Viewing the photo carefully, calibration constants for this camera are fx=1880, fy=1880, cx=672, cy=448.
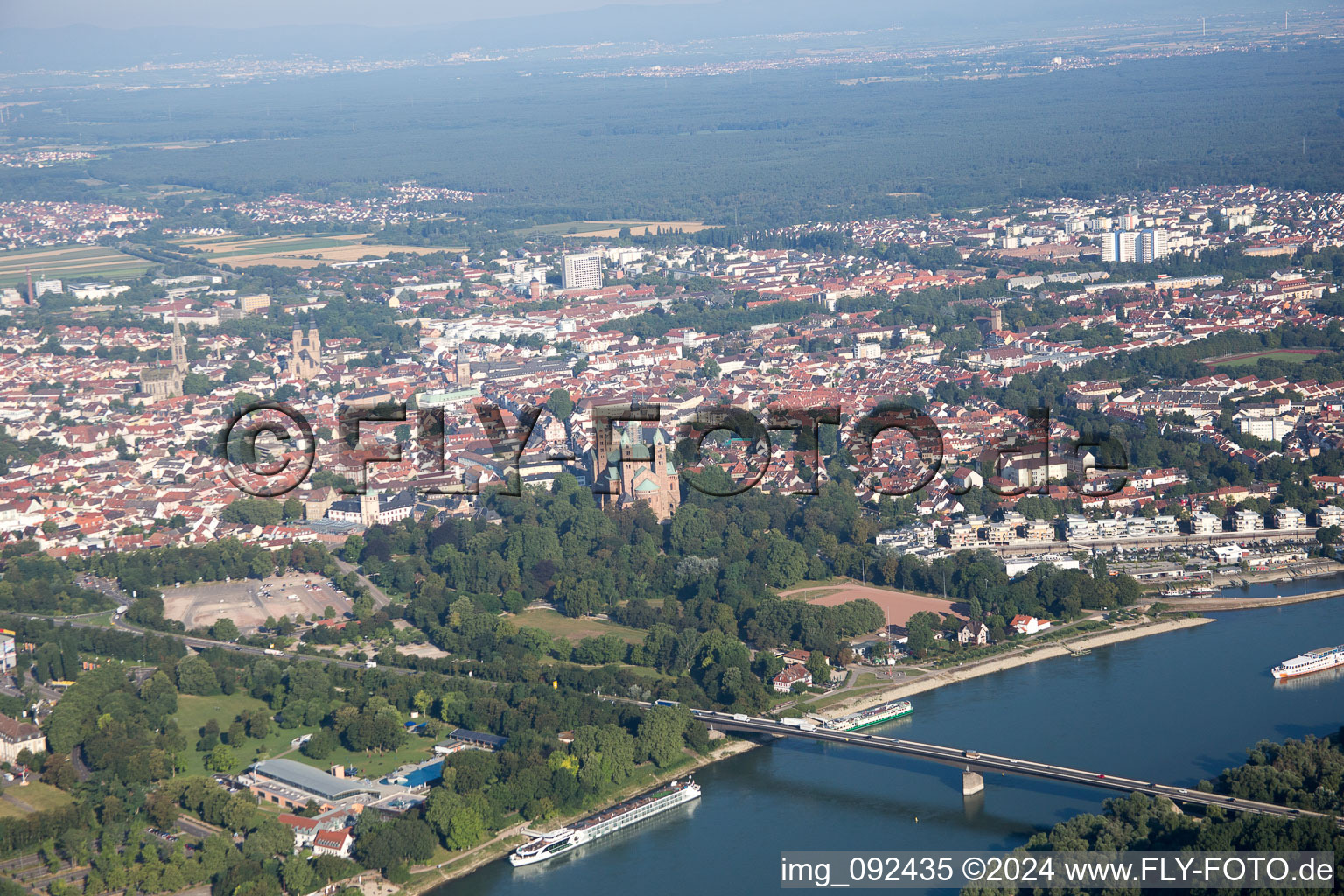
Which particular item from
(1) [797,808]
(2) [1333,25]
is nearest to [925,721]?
(1) [797,808]

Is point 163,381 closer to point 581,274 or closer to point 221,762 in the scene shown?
point 581,274

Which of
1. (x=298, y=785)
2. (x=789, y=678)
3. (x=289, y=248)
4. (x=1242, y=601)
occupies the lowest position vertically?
(x=1242, y=601)

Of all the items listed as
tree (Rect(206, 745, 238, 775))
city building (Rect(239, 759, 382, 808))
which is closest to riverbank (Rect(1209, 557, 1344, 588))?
city building (Rect(239, 759, 382, 808))

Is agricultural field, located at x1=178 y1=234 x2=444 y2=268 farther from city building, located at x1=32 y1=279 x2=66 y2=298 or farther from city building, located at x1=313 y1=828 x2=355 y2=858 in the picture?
city building, located at x1=313 y1=828 x2=355 y2=858

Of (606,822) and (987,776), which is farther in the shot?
(987,776)

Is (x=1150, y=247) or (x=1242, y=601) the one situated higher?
(x=1150, y=247)

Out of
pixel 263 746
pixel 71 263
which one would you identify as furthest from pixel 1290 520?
pixel 71 263
